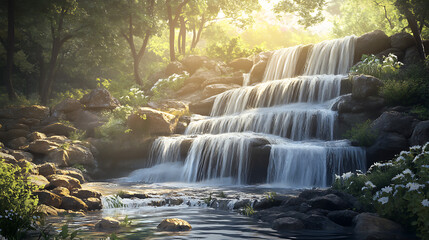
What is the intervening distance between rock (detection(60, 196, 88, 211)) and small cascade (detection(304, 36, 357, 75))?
19.9 metres

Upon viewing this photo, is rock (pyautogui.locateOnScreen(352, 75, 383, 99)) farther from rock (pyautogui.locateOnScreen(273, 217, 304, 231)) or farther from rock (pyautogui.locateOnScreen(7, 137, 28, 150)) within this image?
rock (pyautogui.locateOnScreen(7, 137, 28, 150))

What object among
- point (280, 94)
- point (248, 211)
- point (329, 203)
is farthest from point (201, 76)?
point (329, 203)

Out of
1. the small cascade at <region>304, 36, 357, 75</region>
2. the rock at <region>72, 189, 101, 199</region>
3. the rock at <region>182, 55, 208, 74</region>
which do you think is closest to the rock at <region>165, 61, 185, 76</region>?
the rock at <region>182, 55, 208, 74</region>

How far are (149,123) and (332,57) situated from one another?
13.6m

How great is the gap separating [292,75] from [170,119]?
10722 millimetres

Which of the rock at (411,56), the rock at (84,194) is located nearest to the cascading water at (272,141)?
the rock at (411,56)

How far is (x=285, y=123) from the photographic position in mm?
19734

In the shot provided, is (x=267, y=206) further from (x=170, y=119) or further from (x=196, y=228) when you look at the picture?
(x=170, y=119)

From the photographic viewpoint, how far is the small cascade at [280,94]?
22.2m

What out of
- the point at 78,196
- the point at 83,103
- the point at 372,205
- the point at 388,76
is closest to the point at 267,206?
the point at 372,205

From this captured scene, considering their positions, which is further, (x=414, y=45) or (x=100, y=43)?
(x=100, y=43)

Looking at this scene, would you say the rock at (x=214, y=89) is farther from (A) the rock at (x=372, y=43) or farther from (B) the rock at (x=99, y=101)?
(A) the rock at (x=372, y=43)

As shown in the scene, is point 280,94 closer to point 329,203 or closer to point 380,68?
point 380,68

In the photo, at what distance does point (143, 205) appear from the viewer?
40.1 ft
